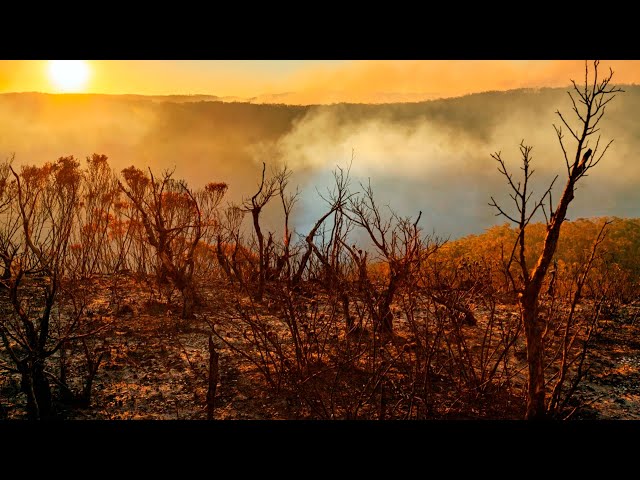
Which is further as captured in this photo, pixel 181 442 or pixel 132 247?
pixel 132 247

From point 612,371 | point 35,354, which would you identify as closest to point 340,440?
point 35,354

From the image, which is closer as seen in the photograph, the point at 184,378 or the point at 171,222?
the point at 184,378

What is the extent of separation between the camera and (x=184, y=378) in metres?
4.52

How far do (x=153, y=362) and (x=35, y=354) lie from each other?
1.94m

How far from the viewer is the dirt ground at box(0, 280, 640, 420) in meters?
3.98

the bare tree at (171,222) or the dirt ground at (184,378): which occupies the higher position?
the bare tree at (171,222)

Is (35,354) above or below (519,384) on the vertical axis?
above

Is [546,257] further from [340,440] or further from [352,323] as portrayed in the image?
[352,323]

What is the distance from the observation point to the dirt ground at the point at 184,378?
398cm

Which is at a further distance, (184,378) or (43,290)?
(43,290)

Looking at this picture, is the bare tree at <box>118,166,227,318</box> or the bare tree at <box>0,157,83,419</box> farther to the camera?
the bare tree at <box>118,166,227,318</box>

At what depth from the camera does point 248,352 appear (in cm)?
514

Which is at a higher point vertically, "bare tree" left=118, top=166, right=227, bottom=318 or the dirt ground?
"bare tree" left=118, top=166, right=227, bottom=318

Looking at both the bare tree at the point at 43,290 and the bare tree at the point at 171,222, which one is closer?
the bare tree at the point at 43,290
